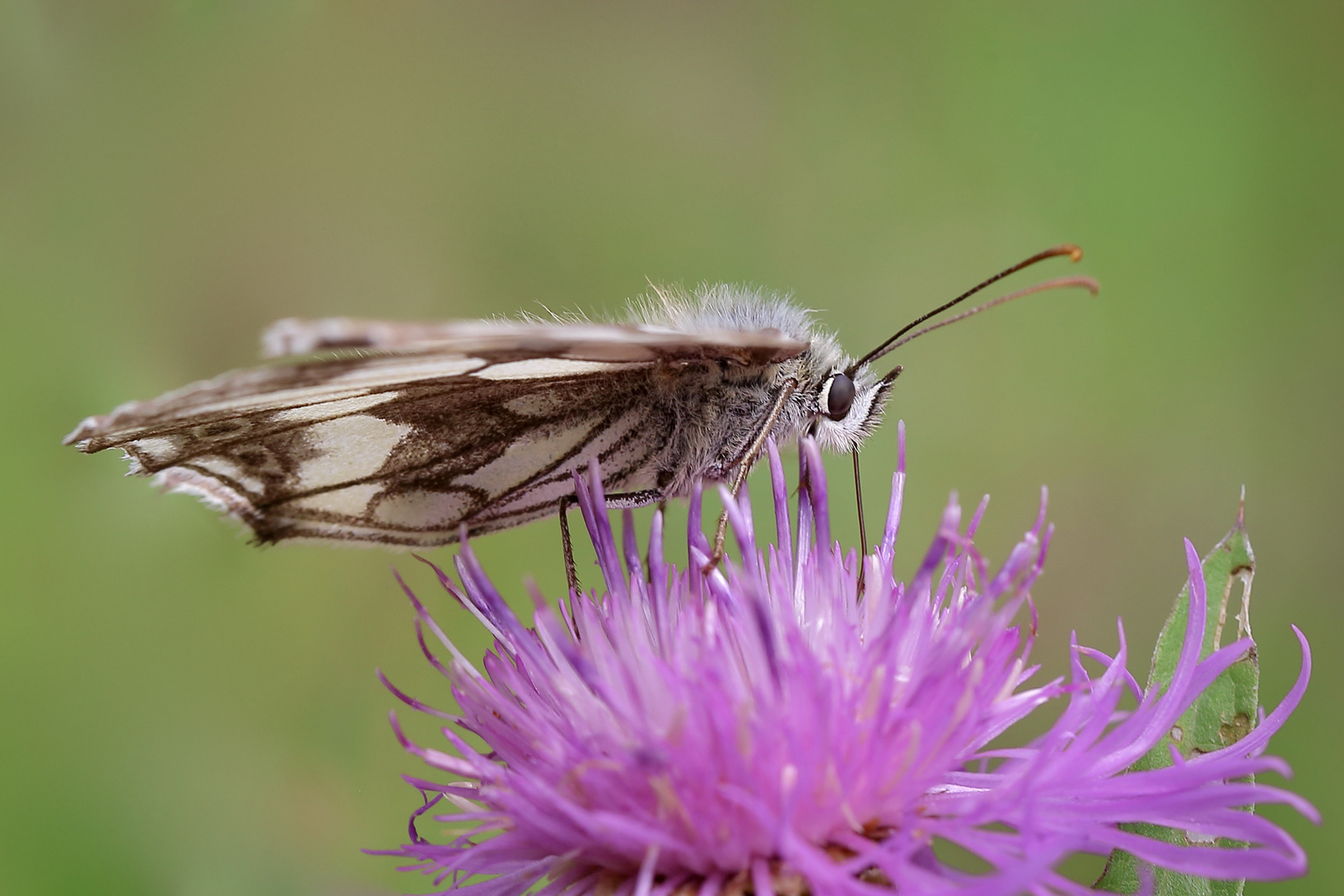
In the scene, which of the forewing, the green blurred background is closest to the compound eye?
the forewing

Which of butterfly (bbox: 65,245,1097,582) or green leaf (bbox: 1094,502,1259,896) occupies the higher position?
butterfly (bbox: 65,245,1097,582)

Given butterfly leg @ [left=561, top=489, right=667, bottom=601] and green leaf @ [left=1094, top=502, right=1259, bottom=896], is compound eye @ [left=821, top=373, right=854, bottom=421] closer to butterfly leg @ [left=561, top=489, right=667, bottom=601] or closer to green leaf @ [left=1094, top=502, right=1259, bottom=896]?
butterfly leg @ [left=561, top=489, right=667, bottom=601]

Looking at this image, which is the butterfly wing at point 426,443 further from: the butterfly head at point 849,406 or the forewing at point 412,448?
the butterfly head at point 849,406

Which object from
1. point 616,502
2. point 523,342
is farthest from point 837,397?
point 523,342

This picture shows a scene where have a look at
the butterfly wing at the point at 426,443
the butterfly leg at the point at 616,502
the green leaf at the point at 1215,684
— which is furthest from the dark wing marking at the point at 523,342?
the green leaf at the point at 1215,684

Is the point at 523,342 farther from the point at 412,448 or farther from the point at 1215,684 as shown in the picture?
the point at 1215,684

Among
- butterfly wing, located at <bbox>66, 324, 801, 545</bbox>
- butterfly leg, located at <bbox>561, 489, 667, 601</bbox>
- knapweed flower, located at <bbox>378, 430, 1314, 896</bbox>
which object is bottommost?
knapweed flower, located at <bbox>378, 430, 1314, 896</bbox>

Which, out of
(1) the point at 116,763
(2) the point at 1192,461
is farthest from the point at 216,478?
(2) the point at 1192,461
